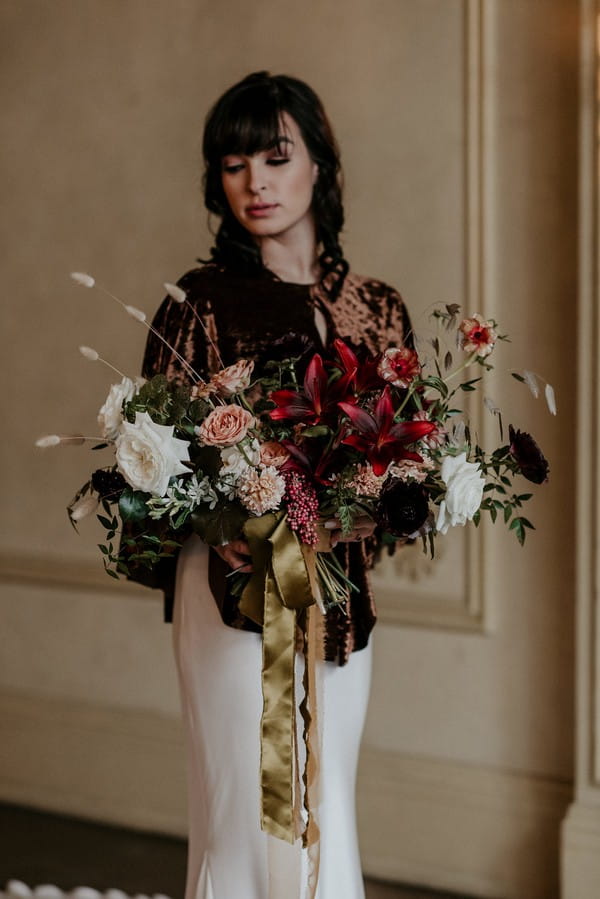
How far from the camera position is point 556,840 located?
306 cm

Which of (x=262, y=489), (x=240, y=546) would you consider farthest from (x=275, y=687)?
(x=262, y=489)

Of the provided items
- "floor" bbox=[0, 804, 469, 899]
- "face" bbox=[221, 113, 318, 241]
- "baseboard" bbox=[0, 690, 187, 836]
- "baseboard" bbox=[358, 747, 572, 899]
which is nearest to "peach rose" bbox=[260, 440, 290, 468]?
"face" bbox=[221, 113, 318, 241]

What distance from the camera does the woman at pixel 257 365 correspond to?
6.77 ft

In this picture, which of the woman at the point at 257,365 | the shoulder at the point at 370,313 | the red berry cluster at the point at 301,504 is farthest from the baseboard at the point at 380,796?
the red berry cluster at the point at 301,504

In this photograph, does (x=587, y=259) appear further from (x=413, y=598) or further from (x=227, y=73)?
(x=227, y=73)

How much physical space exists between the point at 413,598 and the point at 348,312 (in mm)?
1200

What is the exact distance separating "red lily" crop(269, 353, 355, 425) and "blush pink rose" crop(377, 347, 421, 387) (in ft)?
0.19

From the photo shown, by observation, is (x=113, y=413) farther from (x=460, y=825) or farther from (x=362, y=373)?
(x=460, y=825)

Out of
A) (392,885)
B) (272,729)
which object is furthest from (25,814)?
(272,729)

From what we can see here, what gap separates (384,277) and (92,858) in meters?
2.06

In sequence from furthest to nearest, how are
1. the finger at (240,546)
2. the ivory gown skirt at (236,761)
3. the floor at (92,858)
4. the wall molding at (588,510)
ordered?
the floor at (92,858) < the wall molding at (588,510) < the ivory gown skirt at (236,761) < the finger at (240,546)

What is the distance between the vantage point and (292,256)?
2.40 metres

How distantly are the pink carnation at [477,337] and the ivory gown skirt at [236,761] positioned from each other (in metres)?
0.66

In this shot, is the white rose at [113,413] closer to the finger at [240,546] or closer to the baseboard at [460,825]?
the finger at [240,546]
